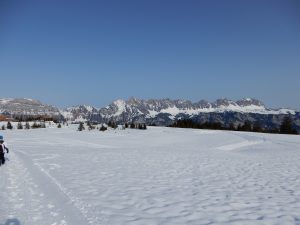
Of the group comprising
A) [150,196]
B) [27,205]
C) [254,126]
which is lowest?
[27,205]

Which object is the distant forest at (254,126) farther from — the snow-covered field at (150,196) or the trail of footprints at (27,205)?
the trail of footprints at (27,205)

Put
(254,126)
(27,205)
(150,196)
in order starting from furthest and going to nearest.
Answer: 1. (254,126)
2. (150,196)
3. (27,205)

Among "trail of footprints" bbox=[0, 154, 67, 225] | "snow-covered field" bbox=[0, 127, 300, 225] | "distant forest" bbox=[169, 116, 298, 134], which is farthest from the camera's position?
"distant forest" bbox=[169, 116, 298, 134]

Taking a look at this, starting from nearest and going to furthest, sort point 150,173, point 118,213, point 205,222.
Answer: point 205,222 → point 118,213 → point 150,173

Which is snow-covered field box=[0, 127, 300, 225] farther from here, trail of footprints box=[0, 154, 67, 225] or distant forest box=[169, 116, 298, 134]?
distant forest box=[169, 116, 298, 134]

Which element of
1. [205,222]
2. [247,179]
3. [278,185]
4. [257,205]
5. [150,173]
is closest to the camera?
[205,222]

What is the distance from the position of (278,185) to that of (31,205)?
35.4 feet

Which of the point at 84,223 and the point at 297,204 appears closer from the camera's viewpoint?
the point at 84,223

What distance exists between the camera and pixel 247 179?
17.5m

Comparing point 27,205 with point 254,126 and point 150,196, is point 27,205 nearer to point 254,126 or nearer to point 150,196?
point 150,196

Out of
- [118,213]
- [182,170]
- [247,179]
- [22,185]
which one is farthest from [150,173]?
[118,213]

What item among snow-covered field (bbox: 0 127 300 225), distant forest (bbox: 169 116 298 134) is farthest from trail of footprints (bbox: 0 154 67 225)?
distant forest (bbox: 169 116 298 134)

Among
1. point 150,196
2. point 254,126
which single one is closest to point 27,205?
point 150,196

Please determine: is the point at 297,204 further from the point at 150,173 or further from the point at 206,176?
the point at 150,173
